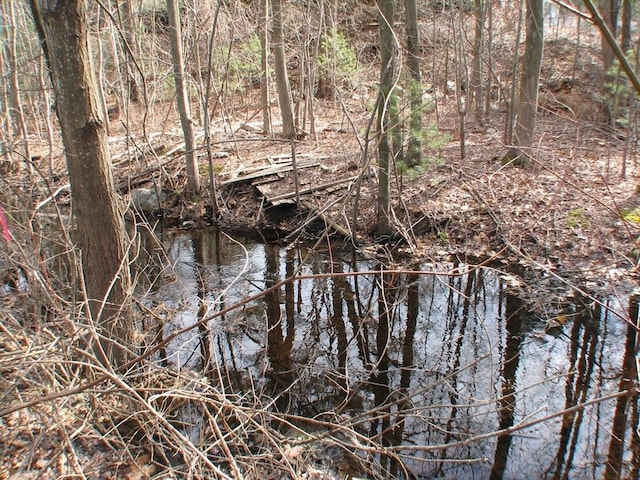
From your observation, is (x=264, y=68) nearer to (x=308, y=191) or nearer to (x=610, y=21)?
(x=308, y=191)

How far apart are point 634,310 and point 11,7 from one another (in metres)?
16.4

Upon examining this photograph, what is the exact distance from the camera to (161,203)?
13.9 m

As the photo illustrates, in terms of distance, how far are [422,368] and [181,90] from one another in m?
9.18

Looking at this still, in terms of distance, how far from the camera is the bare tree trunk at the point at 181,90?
37.1ft

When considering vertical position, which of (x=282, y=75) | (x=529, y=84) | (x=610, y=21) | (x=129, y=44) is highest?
(x=610, y=21)

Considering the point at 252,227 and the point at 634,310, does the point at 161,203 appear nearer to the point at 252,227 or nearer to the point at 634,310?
the point at 252,227

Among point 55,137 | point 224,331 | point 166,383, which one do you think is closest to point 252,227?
point 224,331

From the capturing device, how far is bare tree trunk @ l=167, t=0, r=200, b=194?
11.3 m

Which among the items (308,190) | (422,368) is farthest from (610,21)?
(422,368)

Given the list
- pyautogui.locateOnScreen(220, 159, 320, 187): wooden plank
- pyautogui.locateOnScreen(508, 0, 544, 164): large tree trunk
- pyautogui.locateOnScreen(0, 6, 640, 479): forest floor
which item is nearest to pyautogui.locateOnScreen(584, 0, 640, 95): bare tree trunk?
pyautogui.locateOnScreen(0, 6, 640, 479): forest floor

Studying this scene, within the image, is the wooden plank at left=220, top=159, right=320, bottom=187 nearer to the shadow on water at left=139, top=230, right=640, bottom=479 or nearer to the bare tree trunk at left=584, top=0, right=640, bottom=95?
the shadow on water at left=139, top=230, right=640, bottom=479

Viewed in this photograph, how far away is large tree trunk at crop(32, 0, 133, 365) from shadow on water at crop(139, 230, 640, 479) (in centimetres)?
95

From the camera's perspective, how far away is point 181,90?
12.0 m

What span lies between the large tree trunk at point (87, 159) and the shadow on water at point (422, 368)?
3.10 feet
